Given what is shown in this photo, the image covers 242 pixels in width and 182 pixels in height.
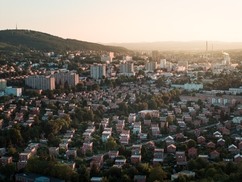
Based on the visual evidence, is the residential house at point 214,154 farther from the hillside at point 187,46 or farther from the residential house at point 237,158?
the hillside at point 187,46

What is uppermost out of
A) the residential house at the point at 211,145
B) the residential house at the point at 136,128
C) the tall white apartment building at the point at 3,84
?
the tall white apartment building at the point at 3,84

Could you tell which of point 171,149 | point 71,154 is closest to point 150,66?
point 171,149

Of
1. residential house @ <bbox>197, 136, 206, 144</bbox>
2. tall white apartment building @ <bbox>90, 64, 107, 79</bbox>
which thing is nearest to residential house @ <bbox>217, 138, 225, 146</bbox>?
residential house @ <bbox>197, 136, 206, 144</bbox>

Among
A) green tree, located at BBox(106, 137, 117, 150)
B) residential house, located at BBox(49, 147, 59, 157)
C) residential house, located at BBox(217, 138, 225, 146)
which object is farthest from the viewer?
residential house, located at BBox(217, 138, 225, 146)

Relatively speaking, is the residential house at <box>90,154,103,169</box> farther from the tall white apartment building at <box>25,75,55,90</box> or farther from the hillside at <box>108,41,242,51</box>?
the hillside at <box>108,41,242,51</box>

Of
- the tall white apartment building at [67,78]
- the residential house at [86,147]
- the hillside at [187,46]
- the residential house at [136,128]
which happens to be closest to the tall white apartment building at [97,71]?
the tall white apartment building at [67,78]

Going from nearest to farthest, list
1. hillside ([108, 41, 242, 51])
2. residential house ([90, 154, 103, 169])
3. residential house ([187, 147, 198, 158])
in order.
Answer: residential house ([90, 154, 103, 169]), residential house ([187, 147, 198, 158]), hillside ([108, 41, 242, 51])

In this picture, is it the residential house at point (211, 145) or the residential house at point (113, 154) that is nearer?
the residential house at point (113, 154)

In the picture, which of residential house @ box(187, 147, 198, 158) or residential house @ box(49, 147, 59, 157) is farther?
residential house @ box(49, 147, 59, 157)

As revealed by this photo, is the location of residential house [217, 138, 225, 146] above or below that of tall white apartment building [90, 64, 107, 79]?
below

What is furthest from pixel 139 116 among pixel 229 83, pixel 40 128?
pixel 229 83
